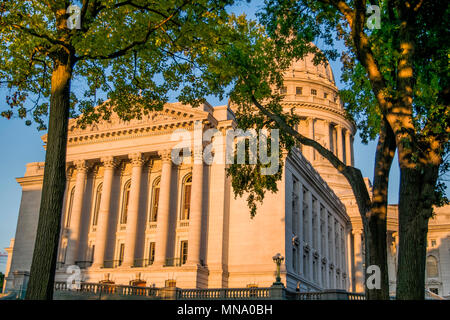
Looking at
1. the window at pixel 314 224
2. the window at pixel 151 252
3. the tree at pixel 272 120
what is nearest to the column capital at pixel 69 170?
the window at pixel 151 252

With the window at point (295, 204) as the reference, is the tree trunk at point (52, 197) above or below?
below

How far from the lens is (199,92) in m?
19.1

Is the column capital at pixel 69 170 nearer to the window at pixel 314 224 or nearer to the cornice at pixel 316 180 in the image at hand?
the cornice at pixel 316 180

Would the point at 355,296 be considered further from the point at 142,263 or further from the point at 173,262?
the point at 142,263

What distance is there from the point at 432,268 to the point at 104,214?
5072cm

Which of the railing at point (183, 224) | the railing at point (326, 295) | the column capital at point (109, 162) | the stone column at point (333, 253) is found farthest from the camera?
the stone column at point (333, 253)

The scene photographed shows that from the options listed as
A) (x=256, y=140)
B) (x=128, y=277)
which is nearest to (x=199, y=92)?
(x=256, y=140)

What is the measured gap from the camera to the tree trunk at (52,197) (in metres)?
11.6

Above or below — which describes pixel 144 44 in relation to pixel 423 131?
above

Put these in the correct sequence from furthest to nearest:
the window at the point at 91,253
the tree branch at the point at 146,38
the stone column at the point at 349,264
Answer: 1. the stone column at the point at 349,264
2. the window at the point at 91,253
3. the tree branch at the point at 146,38

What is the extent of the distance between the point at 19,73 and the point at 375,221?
1272 centimetres

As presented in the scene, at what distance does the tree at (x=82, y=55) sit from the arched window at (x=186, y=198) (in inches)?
862

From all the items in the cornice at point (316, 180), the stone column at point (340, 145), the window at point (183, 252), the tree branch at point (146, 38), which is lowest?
the window at point (183, 252)
